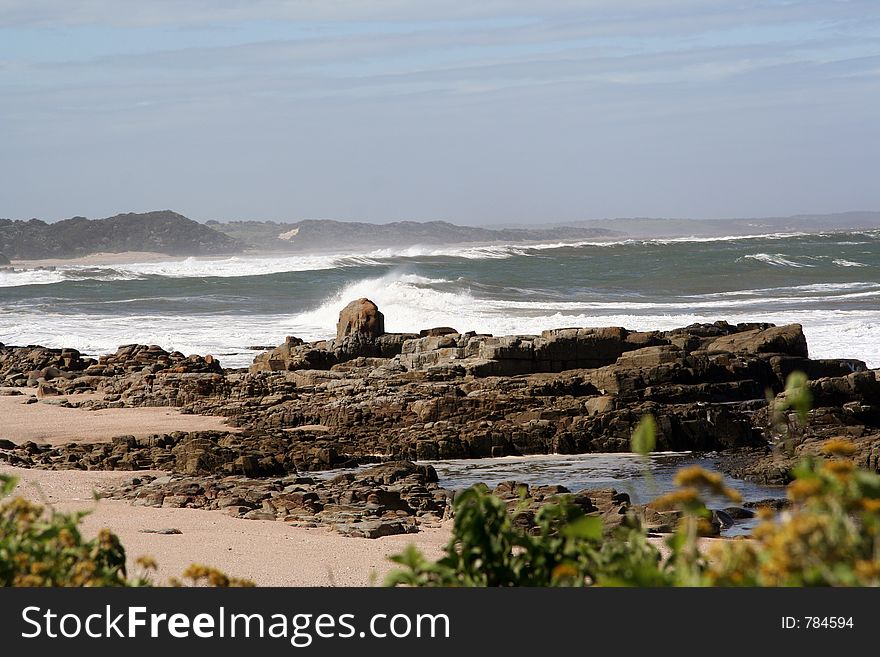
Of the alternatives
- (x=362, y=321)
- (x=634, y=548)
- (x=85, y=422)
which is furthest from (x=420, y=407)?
(x=634, y=548)

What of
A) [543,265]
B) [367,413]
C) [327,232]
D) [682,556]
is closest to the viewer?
→ [682,556]

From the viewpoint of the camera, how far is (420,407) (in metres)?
16.3

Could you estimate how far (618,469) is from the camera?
13367mm

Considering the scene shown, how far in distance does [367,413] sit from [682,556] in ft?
45.6

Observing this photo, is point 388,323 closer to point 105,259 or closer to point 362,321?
point 362,321

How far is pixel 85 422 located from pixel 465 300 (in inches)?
947

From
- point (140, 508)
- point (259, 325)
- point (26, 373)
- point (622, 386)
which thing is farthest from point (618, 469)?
point (259, 325)

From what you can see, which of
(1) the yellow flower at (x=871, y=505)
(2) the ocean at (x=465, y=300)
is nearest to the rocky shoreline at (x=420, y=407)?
(2) the ocean at (x=465, y=300)

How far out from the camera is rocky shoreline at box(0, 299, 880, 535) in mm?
11734

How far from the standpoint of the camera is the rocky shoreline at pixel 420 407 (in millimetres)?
11734

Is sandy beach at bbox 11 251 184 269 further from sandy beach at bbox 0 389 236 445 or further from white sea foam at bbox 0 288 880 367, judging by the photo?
sandy beach at bbox 0 389 236 445

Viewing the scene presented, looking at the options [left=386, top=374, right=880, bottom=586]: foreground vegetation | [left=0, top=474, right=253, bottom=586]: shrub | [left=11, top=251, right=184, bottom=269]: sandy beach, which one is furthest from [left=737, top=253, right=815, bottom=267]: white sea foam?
[left=0, top=474, right=253, bottom=586]: shrub

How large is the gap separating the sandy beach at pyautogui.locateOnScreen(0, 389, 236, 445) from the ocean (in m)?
7.74
